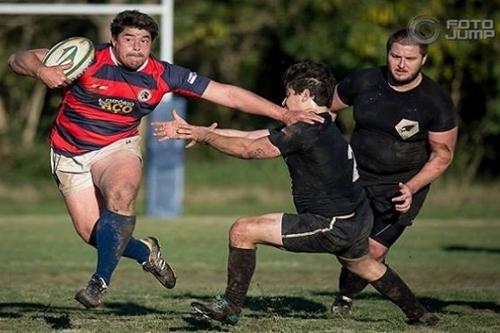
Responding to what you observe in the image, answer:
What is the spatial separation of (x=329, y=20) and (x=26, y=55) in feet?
54.0

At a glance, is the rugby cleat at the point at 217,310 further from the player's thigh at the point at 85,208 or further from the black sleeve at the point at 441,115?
the black sleeve at the point at 441,115

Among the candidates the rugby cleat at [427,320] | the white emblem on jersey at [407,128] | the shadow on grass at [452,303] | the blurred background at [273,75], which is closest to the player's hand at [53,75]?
the white emblem on jersey at [407,128]

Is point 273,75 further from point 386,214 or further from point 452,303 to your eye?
point 386,214

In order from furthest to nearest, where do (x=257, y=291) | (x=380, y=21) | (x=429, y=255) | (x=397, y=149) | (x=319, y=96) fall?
(x=380, y=21)
(x=429, y=255)
(x=257, y=291)
(x=397, y=149)
(x=319, y=96)

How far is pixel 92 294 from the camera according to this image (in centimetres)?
711

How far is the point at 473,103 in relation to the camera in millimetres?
23281

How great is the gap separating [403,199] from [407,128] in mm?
550

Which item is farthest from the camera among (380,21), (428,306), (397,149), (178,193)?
(380,21)

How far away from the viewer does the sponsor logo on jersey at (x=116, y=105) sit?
25.2 ft

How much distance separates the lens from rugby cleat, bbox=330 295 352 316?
8469mm

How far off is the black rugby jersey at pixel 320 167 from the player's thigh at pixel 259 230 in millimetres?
211

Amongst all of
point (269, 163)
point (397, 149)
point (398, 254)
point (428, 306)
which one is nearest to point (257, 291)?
point (428, 306)

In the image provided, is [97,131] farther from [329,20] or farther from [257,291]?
[329,20]

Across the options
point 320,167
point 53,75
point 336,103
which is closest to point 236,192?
point 336,103
